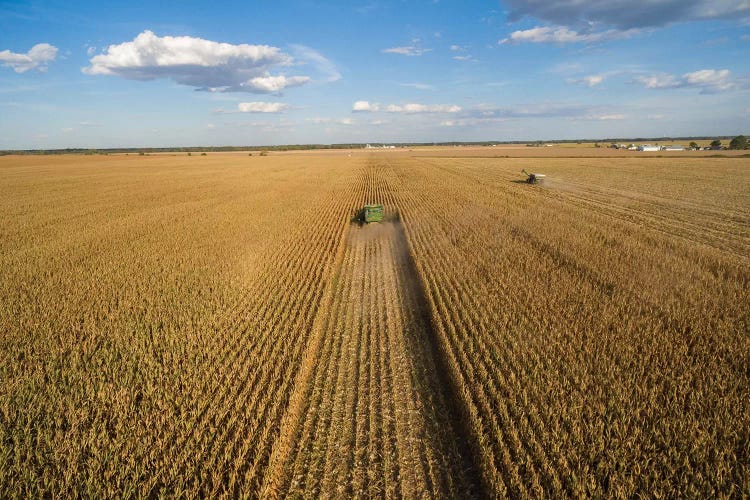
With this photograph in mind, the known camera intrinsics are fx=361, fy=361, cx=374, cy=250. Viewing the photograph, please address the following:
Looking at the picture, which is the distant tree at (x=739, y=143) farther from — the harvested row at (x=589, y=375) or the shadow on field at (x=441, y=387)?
the shadow on field at (x=441, y=387)

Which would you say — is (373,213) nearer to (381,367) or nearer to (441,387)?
(381,367)

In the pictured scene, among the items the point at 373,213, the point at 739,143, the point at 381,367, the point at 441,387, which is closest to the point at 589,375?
the point at 441,387

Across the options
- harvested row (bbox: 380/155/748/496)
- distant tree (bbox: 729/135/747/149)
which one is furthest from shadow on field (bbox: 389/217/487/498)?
distant tree (bbox: 729/135/747/149)

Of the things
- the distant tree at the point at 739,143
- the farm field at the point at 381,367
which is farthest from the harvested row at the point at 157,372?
the distant tree at the point at 739,143

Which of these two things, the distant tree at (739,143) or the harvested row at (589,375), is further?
the distant tree at (739,143)

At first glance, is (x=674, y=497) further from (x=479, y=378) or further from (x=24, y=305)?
(x=24, y=305)

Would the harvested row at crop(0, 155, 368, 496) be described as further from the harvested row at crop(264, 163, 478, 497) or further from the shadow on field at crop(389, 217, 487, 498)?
the shadow on field at crop(389, 217, 487, 498)
